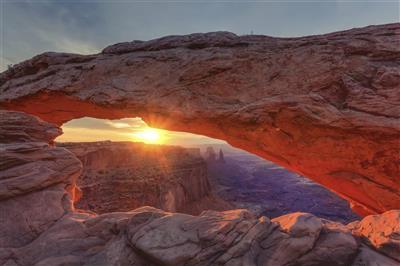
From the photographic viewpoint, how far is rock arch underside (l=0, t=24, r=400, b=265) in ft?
20.1

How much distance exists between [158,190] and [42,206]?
34628 mm

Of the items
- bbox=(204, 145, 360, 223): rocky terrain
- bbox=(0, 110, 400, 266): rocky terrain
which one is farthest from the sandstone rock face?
bbox=(204, 145, 360, 223): rocky terrain

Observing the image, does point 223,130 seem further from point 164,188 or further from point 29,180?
point 164,188

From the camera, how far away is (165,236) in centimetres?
624

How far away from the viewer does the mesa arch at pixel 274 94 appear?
9.46m

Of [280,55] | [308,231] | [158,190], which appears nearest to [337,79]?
[280,55]

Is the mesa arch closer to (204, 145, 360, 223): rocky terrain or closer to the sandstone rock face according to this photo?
the sandstone rock face

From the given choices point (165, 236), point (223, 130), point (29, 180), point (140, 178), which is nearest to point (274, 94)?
point (223, 130)

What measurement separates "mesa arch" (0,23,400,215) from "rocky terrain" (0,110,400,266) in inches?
136

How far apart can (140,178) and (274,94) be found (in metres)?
35.6

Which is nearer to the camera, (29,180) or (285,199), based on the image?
(29,180)

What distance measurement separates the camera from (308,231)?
20.5 ft

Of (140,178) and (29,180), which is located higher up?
(29,180)

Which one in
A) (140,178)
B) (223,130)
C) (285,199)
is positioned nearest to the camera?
(223,130)
